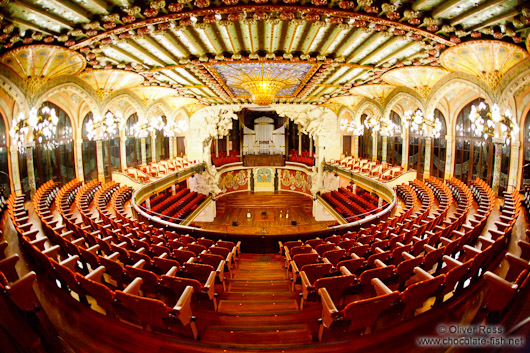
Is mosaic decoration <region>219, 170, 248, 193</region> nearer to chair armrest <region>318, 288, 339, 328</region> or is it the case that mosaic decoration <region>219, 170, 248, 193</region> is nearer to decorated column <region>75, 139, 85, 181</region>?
decorated column <region>75, 139, 85, 181</region>

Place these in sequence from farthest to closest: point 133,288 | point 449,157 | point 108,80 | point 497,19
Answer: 1. point 449,157
2. point 108,80
3. point 497,19
4. point 133,288

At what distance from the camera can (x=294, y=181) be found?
2389 centimetres

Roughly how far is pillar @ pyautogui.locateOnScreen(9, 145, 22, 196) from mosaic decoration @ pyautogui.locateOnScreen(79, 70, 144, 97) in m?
3.86

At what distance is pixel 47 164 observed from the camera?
1425 cm

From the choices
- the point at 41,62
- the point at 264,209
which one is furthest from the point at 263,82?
the point at 264,209

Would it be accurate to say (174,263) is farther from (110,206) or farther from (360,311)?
(110,206)

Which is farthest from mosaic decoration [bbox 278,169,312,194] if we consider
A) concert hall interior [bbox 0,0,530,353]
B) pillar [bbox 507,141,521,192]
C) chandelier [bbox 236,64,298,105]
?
pillar [bbox 507,141,521,192]

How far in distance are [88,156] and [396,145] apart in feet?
67.2

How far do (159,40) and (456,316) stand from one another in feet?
26.9

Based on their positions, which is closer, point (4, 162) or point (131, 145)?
point (4, 162)

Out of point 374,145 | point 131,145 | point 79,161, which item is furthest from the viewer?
point 131,145

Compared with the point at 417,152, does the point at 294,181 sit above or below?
below

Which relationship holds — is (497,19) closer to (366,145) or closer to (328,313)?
(328,313)

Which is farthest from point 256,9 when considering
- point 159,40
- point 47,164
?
point 47,164
